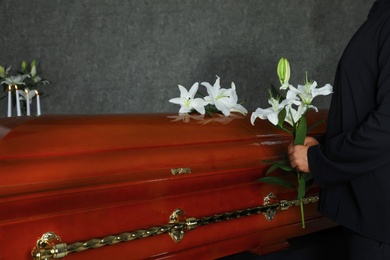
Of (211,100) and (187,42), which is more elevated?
(187,42)

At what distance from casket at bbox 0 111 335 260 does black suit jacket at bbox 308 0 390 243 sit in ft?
0.77

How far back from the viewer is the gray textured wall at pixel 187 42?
3.16 meters

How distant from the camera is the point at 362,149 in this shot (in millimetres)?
1145

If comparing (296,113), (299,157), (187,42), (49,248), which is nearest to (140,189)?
(49,248)

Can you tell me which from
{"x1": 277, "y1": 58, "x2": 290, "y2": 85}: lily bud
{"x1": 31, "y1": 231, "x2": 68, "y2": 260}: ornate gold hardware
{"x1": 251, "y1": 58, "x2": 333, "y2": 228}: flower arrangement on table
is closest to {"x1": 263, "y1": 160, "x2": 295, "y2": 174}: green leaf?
{"x1": 251, "y1": 58, "x2": 333, "y2": 228}: flower arrangement on table

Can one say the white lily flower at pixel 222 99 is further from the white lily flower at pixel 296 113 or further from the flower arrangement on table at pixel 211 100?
the white lily flower at pixel 296 113

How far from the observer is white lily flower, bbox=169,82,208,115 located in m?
1.64

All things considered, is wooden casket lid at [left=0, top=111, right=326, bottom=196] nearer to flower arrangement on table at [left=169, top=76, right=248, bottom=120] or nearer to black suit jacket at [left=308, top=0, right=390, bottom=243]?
flower arrangement on table at [left=169, top=76, right=248, bottom=120]

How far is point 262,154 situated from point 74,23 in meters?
2.17

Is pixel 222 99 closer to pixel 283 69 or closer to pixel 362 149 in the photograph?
pixel 283 69

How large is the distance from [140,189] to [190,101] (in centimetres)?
60

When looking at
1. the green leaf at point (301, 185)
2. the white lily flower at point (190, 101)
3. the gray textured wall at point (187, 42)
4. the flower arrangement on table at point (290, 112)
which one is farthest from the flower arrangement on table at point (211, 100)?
the gray textured wall at point (187, 42)

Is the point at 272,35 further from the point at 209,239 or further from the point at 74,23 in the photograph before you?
the point at 209,239

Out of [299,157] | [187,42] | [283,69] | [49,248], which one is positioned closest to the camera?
[49,248]
